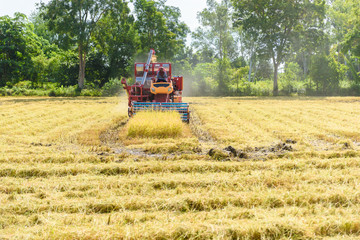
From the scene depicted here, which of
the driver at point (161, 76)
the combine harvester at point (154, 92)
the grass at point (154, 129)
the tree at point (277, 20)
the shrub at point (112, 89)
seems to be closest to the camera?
the grass at point (154, 129)

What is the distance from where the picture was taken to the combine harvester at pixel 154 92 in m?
11.9

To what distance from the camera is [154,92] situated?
12922mm

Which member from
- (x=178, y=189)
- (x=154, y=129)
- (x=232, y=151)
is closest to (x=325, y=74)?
(x=154, y=129)

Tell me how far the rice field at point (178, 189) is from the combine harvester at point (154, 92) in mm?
3706

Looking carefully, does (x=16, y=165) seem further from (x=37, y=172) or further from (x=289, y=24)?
(x=289, y=24)

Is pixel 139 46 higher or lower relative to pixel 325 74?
higher

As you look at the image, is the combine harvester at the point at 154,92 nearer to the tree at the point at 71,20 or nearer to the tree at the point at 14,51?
the tree at the point at 71,20

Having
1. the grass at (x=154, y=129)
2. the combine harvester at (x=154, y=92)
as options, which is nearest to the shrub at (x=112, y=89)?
the combine harvester at (x=154, y=92)

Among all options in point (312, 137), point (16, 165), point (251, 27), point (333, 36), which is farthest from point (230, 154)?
point (333, 36)

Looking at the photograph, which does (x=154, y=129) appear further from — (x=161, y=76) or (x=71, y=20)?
(x=71, y=20)

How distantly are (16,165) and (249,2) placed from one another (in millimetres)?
33862

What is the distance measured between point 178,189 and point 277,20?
33.8 m

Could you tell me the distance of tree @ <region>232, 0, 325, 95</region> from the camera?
34000 millimetres

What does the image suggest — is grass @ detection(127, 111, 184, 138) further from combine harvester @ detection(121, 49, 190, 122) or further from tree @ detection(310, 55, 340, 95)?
tree @ detection(310, 55, 340, 95)
